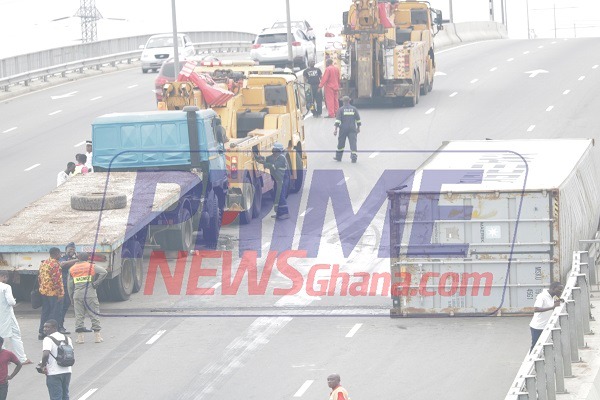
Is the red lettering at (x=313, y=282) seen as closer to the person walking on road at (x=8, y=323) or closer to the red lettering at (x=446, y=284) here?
the red lettering at (x=446, y=284)

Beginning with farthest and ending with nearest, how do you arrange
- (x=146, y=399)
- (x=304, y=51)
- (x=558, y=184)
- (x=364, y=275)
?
1. (x=304, y=51)
2. (x=364, y=275)
3. (x=558, y=184)
4. (x=146, y=399)

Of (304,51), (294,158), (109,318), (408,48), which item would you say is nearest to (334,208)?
(294,158)

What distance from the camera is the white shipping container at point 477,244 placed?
20594 millimetres

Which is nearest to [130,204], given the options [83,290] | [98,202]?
[98,202]

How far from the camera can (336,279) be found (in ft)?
79.2

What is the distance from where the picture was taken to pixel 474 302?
2094 cm

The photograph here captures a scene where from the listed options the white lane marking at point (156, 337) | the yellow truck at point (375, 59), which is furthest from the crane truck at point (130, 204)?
the yellow truck at point (375, 59)

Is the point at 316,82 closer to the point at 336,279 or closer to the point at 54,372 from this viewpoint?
the point at 336,279

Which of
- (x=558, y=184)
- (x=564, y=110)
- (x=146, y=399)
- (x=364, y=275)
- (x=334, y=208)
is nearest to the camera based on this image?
(x=146, y=399)

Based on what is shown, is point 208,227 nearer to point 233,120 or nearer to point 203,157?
point 203,157

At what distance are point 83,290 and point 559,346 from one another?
7590 millimetres

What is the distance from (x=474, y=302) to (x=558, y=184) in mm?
2194

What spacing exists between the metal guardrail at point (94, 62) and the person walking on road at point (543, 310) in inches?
1348

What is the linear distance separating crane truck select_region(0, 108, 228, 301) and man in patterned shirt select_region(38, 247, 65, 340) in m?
1.00
